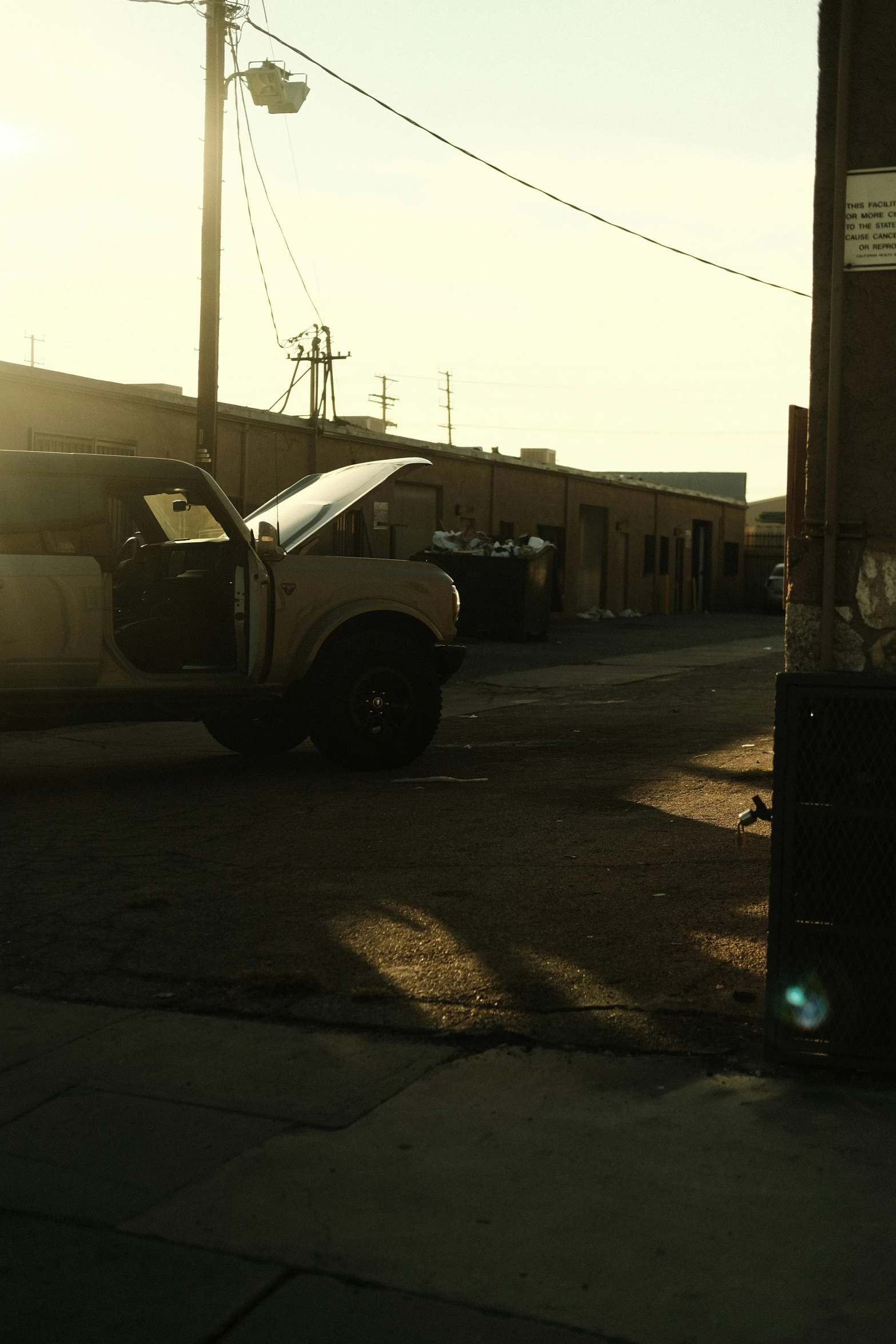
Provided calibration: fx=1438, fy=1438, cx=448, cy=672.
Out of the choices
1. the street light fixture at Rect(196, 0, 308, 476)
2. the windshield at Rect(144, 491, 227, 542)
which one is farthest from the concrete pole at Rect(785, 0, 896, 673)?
the street light fixture at Rect(196, 0, 308, 476)

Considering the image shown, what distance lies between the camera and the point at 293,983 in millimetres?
4934

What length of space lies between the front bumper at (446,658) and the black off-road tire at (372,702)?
0.15 m

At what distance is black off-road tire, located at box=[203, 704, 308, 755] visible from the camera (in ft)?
35.6

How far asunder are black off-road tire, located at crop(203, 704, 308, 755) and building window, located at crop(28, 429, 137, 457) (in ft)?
26.9

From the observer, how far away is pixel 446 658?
1020cm

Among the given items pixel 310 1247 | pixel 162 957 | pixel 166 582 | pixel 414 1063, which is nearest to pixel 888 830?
pixel 414 1063

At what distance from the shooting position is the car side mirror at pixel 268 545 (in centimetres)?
960

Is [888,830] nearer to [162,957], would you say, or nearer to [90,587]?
[162,957]

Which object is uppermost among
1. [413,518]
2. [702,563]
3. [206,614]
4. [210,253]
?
[210,253]

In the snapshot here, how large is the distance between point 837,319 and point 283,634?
5.86m

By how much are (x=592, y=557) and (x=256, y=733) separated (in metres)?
30.2

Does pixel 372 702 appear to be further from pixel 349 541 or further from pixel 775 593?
pixel 775 593

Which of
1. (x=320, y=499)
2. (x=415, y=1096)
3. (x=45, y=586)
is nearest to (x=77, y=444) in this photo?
(x=320, y=499)

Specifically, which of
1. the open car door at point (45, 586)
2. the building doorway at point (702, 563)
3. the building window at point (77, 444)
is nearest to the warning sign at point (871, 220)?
the open car door at point (45, 586)
